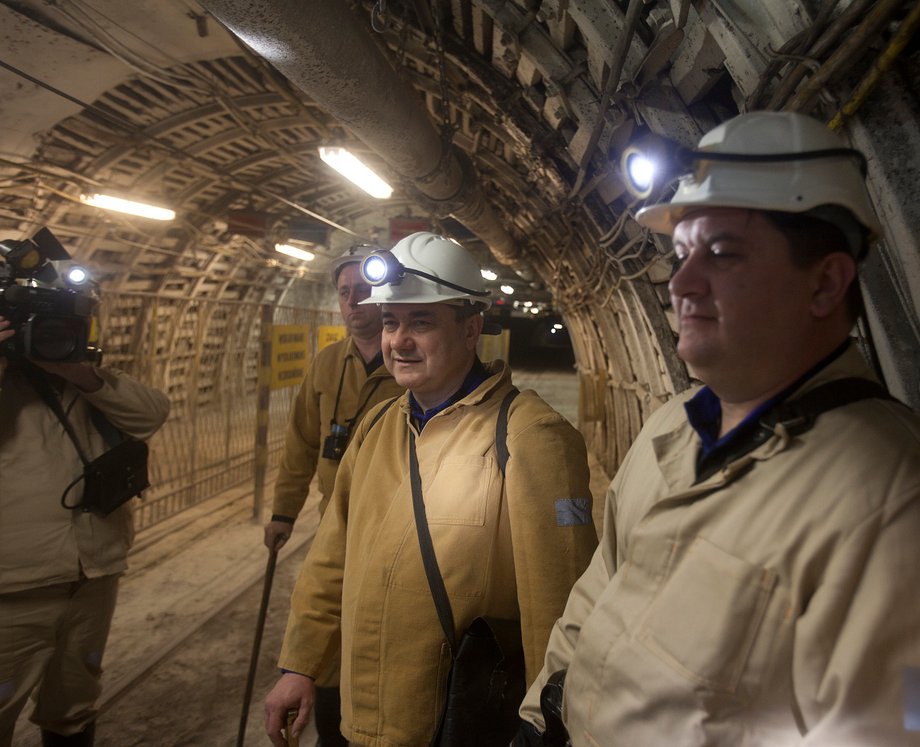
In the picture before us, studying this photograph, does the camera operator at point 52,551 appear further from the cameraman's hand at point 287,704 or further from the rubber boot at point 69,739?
the cameraman's hand at point 287,704

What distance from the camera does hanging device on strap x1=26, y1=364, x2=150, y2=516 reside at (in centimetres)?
273

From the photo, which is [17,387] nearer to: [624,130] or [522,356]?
[624,130]

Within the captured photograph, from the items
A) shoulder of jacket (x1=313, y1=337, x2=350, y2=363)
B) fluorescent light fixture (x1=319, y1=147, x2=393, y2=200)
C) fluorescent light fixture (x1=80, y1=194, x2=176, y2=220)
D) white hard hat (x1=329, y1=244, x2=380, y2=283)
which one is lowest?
shoulder of jacket (x1=313, y1=337, x2=350, y2=363)

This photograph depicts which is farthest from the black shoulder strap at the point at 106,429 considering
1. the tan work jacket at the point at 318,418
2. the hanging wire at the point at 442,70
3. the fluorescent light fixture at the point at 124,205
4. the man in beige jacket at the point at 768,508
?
the fluorescent light fixture at the point at 124,205

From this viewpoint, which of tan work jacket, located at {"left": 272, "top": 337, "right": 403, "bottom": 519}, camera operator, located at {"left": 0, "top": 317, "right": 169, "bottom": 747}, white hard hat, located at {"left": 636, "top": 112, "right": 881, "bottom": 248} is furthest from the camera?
tan work jacket, located at {"left": 272, "top": 337, "right": 403, "bottom": 519}

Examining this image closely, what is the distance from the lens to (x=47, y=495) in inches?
105

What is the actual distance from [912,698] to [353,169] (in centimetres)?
636

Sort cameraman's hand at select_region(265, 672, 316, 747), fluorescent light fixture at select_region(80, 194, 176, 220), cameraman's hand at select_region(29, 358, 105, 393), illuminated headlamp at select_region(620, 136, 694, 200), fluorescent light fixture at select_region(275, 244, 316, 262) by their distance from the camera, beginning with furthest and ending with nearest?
fluorescent light fixture at select_region(275, 244, 316, 262), fluorescent light fixture at select_region(80, 194, 176, 220), cameraman's hand at select_region(29, 358, 105, 393), cameraman's hand at select_region(265, 672, 316, 747), illuminated headlamp at select_region(620, 136, 694, 200)

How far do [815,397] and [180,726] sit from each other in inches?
167

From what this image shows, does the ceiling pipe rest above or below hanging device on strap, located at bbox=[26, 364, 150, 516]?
above

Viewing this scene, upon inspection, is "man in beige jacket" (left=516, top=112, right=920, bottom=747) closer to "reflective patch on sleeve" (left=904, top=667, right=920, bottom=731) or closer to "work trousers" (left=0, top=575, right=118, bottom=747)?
"reflective patch on sleeve" (left=904, top=667, right=920, bottom=731)

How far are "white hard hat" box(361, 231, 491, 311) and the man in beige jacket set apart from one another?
1.00 metres

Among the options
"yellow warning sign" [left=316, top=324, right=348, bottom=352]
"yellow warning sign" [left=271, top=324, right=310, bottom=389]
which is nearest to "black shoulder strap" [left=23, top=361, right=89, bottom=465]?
"yellow warning sign" [left=271, top=324, right=310, bottom=389]

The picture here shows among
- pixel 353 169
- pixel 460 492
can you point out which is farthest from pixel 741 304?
pixel 353 169
